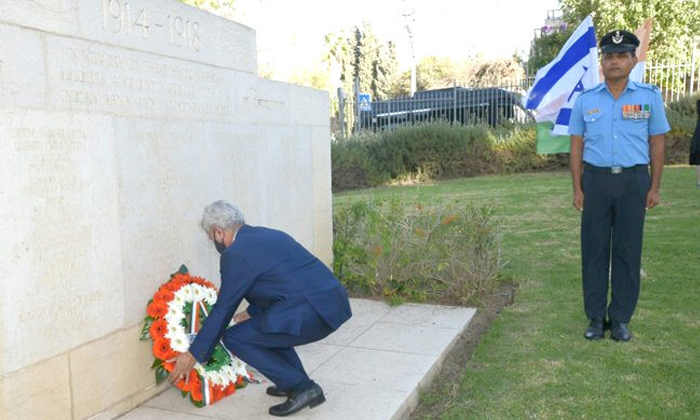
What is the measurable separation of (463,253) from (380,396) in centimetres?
225

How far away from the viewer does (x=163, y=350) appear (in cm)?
364

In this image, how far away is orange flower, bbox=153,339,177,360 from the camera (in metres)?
3.63

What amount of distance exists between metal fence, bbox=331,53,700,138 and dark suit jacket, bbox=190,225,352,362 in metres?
13.8

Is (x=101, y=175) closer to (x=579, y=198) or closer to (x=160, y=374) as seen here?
(x=160, y=374)

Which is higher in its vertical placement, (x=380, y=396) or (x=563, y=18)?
(x=563, y=18)

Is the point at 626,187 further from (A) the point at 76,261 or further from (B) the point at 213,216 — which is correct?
(A) the point at 76,261

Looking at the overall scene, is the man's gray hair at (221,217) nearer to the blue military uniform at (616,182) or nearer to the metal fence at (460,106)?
the blue military uniform at (616,182)

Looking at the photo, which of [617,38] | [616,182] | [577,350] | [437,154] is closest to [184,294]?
[577,350]

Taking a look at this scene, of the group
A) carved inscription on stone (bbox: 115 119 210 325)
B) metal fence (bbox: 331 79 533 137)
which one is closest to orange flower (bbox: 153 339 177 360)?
carved inscription on stone (bbox: 115 119 210 325)

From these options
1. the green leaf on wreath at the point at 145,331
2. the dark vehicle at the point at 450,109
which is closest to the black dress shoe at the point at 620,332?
the green leaf on wreath at the point at 145,331

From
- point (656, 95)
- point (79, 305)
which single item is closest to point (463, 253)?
point (656, 95)

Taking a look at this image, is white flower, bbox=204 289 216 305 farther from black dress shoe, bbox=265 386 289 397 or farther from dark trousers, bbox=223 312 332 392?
black dress shoe, bbox=265 386 289 397

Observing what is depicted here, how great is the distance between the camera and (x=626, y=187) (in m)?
4.35

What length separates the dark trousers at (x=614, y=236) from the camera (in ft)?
14.3
